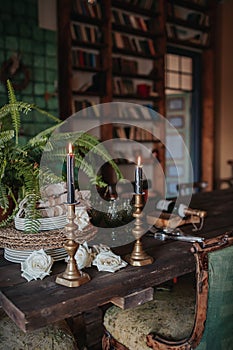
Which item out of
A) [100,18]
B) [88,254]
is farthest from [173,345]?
[100,18]

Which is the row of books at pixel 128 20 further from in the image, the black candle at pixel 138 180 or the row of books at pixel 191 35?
the black candle at pixel 138 180

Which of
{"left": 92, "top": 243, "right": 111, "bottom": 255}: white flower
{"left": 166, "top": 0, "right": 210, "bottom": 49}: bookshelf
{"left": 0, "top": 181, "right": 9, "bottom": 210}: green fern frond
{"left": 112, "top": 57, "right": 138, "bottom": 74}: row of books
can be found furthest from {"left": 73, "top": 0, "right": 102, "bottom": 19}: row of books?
{"left": 92, "top": 243, "right": 111, "bottom": 255}: white flower

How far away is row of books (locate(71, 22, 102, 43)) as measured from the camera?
13.9 feet

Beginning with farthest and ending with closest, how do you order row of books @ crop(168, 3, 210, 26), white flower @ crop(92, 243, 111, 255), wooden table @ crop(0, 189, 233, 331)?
row of books @ crop(168, 3, 210, 26) → white flower @ crop(92, 243, 111, 255) → wooden table @ crop(0, 189, 233, 331)

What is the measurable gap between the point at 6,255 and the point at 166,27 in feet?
14.5

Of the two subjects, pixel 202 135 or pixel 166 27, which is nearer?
pixel 166 27

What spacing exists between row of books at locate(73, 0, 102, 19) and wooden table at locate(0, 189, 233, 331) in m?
3.37

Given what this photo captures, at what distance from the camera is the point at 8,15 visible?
3.67 metres

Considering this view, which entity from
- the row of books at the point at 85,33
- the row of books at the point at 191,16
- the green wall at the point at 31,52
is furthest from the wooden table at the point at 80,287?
the row of books at the point at 191,16

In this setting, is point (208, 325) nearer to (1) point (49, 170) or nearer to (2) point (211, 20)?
(1) point (49, 170)

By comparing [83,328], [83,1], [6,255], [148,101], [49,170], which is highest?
[83,1]

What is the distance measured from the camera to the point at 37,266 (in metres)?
1.24

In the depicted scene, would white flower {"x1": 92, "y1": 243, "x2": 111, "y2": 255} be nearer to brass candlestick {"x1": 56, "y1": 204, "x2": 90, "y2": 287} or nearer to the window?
brass candlestick {"x1": 56, "y1": 204, "x2": 90, "y2": 287}

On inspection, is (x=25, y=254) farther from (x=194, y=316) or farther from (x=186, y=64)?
(x=186, y=64)
